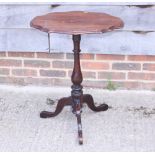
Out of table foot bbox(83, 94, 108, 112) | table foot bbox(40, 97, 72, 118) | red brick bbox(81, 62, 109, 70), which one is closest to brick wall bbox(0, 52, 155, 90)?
red brick bbox(81, 62, 109, 70)

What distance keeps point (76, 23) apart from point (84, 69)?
3.21 feet

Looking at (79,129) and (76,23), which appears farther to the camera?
(79,129)

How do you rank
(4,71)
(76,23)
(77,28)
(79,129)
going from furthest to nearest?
(4,71) → (79,129) → (76,23) → (77,28)

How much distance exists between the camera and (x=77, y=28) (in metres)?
2.89

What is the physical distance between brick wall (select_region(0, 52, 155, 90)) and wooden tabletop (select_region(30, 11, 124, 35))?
2.27ft

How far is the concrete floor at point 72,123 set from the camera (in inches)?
122

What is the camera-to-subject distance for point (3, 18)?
3746 millimetres

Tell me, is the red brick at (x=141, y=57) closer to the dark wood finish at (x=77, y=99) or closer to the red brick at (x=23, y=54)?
the dark wood finish at (x=77, y=99)

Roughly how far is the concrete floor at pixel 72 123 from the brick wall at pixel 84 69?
8cm

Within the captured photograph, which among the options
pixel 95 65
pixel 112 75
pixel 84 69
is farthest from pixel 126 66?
pixel 84 69

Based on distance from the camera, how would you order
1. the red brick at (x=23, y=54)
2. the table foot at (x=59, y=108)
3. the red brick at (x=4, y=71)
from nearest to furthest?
1. the table foot at (x=59, y=108)
2. the red brick at (x=23, y=54)
3. the red brick at (x=4, y=71)

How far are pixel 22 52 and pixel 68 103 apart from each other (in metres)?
0.74

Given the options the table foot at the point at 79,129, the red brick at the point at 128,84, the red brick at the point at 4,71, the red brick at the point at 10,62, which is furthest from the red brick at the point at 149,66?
the red brick at the point at 4,71

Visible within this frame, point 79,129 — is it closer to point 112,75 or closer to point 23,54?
point 112,75
